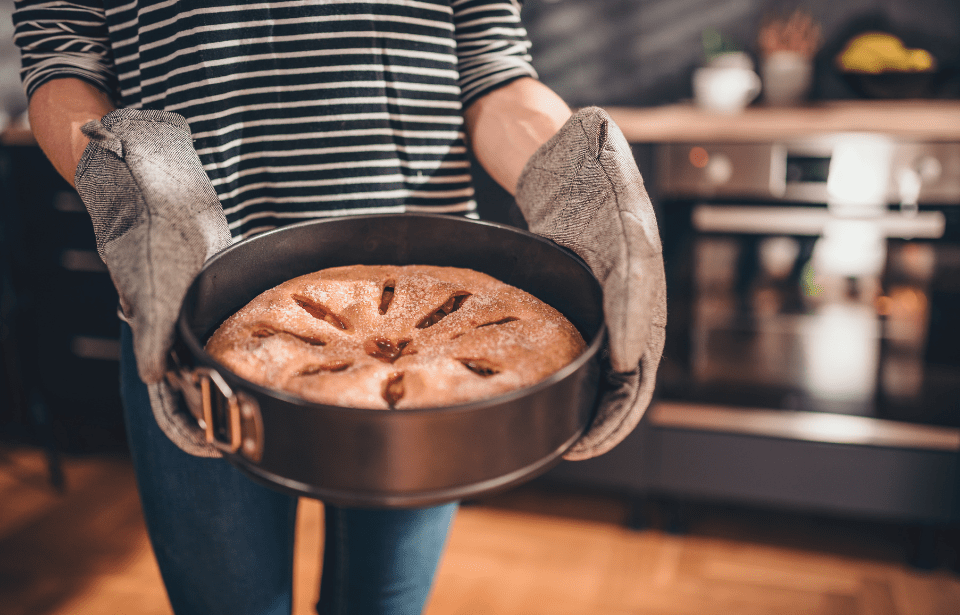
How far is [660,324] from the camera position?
55 centimetres

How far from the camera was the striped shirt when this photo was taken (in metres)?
0.63

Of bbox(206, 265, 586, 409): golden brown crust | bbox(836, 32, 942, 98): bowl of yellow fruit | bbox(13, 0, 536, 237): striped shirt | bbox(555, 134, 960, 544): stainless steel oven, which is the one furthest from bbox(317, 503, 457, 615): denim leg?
bbox(836, 32, 942, 98): bowl of yellow fruit

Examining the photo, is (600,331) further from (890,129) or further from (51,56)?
(890,129)

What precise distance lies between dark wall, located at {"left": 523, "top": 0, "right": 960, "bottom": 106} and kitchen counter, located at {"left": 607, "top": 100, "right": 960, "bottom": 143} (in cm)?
26

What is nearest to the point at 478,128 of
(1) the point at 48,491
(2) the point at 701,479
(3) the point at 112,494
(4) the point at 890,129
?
(4) the point at 890,129

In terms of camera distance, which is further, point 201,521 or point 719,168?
point 719,168

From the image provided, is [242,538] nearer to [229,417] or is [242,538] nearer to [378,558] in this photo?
[378,558]

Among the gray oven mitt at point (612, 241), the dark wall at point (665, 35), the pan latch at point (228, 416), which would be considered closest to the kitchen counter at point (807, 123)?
the dark wall at point (665, 35)

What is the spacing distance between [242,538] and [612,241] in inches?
18.8

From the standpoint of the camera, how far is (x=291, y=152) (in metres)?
0.67

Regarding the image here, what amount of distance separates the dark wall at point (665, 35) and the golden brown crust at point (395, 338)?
62.1 inches

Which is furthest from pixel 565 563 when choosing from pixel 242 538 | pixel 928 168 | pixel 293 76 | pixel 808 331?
pixel 293 76

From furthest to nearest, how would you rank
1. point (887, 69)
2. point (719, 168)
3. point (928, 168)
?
point (887, 69) → point (719, 168) → point (928, 168)

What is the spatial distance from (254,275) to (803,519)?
1.64 metres
